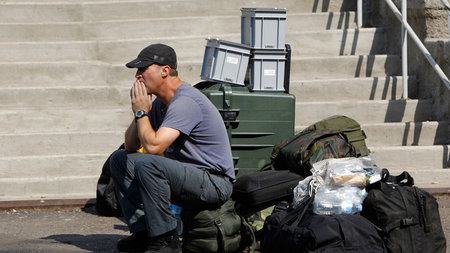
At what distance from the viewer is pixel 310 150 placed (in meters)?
5.70

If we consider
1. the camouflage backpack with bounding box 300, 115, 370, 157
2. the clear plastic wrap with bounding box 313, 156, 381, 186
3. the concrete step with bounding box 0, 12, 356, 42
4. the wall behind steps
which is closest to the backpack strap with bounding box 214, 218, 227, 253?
the clear plastic wrap with bounding box 313, 156, 381, 186

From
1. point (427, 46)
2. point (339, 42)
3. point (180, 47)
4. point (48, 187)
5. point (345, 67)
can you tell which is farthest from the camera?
point (339, 42)

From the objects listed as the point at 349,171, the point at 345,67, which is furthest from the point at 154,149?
the point at 345,67

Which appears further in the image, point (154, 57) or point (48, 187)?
point (48, 187)

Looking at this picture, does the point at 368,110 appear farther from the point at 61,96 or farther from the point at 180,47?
the point at 61,96

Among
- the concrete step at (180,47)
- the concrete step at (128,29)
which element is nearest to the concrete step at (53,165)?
the concrete step at (180,47)

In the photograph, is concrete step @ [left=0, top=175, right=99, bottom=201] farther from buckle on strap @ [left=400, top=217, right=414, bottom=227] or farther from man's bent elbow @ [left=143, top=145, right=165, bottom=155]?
buckle on strap @ [left=400, top=217, right=414, bottom=227]

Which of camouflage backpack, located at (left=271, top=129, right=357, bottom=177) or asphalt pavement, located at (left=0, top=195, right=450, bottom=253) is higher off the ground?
camouflage backpack, located at (left=271, top=129, right=357, bottom=177)

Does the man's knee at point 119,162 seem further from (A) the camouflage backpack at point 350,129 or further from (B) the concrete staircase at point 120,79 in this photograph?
(B) the concrete staircase at point 120,79

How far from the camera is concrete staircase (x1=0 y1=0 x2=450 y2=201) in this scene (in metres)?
7.89

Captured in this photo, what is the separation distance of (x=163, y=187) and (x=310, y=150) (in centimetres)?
116

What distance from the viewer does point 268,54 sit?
7180mm

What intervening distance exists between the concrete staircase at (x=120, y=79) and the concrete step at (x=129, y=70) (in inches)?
0.4

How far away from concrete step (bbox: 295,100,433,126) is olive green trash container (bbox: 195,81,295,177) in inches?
65.3
